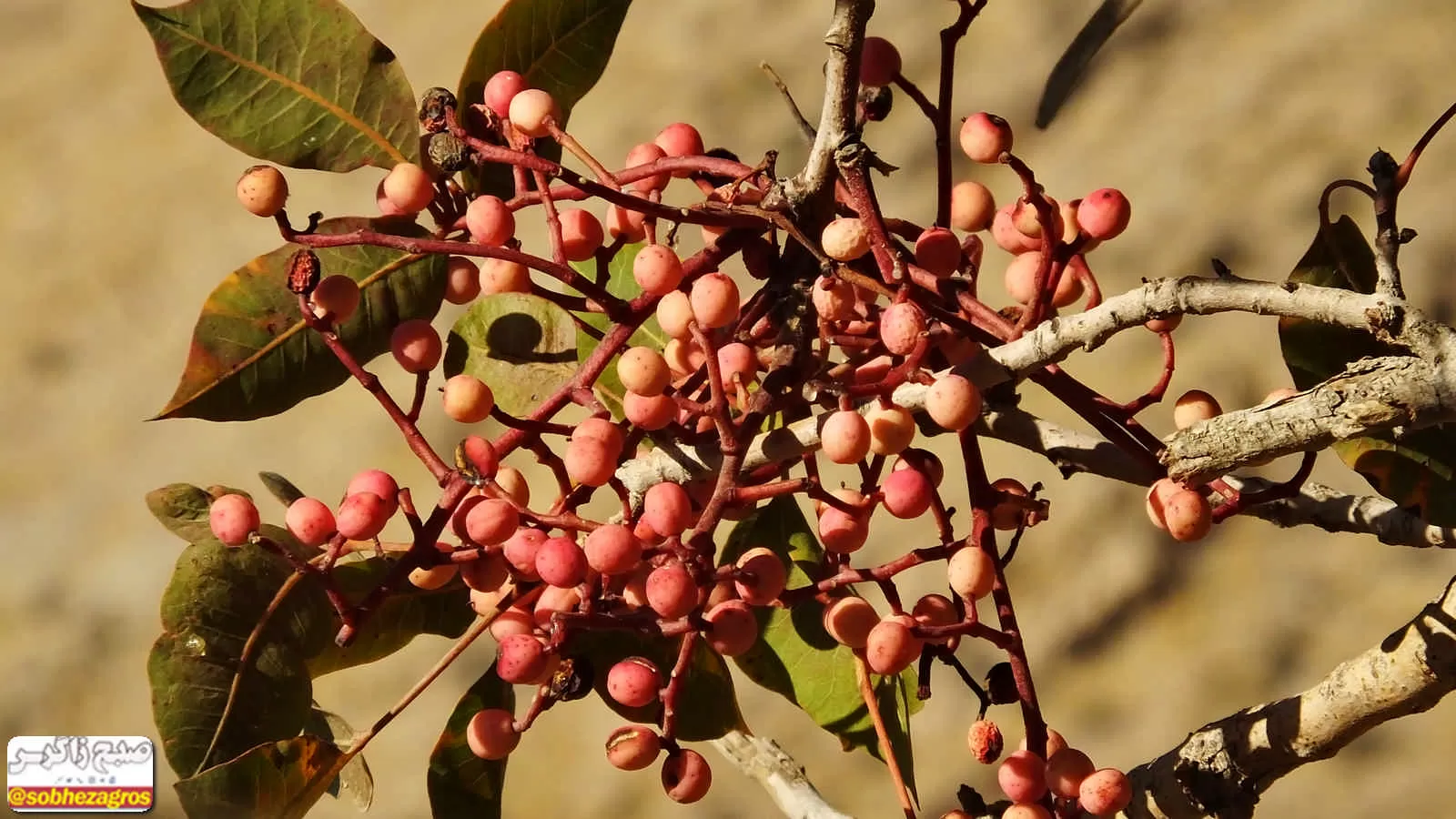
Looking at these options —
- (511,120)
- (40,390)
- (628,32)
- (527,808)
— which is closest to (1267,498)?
(511,120)

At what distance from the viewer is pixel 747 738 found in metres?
0.62

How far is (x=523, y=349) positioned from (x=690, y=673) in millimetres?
143

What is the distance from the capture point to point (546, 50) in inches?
18.8

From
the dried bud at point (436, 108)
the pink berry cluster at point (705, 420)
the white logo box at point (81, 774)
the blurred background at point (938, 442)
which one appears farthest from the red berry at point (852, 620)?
the blurred background at point (938, 442)

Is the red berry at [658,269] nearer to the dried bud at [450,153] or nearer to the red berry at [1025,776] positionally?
the dried bud at [450,153]

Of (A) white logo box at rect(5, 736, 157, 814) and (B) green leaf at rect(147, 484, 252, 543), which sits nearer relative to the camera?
(B) green leaf at rect(147, 484, 252, 543)

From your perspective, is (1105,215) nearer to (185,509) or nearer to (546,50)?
(546,50)

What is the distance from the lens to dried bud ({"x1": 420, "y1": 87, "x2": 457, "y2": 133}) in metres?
0.43

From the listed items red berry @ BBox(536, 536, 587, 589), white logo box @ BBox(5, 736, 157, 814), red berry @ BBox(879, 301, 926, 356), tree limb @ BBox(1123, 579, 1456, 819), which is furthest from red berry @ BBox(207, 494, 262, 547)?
white logo box @ BBox(5, 736, 157, 814)

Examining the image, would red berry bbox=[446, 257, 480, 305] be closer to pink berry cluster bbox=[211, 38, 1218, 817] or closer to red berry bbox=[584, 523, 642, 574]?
pink berry cluster bbox=[211, 38, 1218, 817]

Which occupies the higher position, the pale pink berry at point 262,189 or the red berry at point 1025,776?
the pale pink berry at point 262,189

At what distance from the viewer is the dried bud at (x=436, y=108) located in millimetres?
433

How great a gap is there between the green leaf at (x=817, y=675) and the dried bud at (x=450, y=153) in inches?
7.5

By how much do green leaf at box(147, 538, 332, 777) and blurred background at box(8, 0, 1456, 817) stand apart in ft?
3.07
